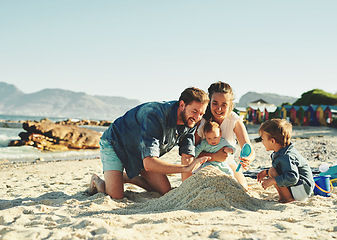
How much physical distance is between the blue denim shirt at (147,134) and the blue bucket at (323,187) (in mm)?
1504

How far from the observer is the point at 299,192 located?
3.17m

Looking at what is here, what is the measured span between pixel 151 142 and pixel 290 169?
1466 mm

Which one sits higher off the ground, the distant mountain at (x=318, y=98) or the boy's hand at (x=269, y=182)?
the distant mountain at (x=318, y=98)

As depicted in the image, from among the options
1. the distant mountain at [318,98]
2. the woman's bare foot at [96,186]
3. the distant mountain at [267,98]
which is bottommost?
the woman's bare foot at [96,186]

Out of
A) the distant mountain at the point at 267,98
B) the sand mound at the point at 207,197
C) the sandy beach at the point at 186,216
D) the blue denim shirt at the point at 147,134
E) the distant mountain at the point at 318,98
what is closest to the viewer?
the sandy beach at the point at 186,216

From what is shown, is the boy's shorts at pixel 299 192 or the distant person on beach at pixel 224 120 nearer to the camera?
the boy's shorts at pixel 299 192

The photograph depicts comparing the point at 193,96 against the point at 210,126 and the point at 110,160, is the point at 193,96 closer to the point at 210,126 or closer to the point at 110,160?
the point at 210,126

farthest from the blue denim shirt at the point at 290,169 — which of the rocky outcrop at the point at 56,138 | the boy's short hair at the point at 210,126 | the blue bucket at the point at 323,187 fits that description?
the rocky outcrop at the point at 56,138

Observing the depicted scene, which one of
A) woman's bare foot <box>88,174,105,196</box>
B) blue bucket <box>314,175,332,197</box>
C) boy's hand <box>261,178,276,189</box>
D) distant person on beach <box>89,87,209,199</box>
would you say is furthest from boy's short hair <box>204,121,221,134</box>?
woman's bare foot <box>88,174,105,196</box>

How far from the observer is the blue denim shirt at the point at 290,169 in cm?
308

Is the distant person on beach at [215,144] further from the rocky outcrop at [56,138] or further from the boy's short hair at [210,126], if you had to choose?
the rocky outcrop at [56,138]

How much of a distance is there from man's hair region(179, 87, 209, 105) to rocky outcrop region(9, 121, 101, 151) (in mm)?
10605

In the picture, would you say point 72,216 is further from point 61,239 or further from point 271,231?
point 271,231

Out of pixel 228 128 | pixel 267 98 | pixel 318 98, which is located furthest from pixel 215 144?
pixel 267 98
